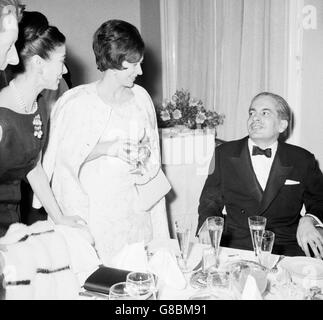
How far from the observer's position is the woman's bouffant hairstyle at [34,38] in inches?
70.1

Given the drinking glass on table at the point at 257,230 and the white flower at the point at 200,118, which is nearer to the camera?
the drinking glass on table at the point at 257,230

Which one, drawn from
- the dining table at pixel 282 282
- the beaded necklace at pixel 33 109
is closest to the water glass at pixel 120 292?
the dining table at pixel 282 282

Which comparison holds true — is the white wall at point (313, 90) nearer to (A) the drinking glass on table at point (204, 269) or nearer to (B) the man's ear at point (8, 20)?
(A) the drinking glass on table at point (204, 269)

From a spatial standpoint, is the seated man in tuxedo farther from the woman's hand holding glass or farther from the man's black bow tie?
the woman's hand holding glass

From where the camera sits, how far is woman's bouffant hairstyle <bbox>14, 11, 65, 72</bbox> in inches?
70.1

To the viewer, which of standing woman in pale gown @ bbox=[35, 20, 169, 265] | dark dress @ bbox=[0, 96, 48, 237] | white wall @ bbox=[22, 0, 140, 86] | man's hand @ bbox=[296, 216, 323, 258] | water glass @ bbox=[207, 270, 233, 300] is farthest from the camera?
white wall @ bbox=[22, 0, 140, 86]

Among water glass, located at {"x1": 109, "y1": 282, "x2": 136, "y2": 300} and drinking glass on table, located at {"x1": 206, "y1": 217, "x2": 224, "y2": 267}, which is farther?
drinking glass on table, located at {"x1": 206, "y1": 217, "x2": 224, "y2": 267}

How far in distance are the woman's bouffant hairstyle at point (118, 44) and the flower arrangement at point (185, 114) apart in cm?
172

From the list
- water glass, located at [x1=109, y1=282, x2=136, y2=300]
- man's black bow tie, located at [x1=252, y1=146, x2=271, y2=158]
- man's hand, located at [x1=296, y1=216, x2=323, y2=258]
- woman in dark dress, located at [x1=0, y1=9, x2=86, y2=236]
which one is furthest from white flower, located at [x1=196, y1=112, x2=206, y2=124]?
water glass, located at [x1=109, y1=282, x2=136, y2=300]

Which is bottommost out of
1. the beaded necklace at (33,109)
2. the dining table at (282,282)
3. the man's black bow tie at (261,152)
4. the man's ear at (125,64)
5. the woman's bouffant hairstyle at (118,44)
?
the dining table at (282,282)

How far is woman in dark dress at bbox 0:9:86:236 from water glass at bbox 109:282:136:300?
55 cm

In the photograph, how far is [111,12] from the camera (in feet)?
17.6
